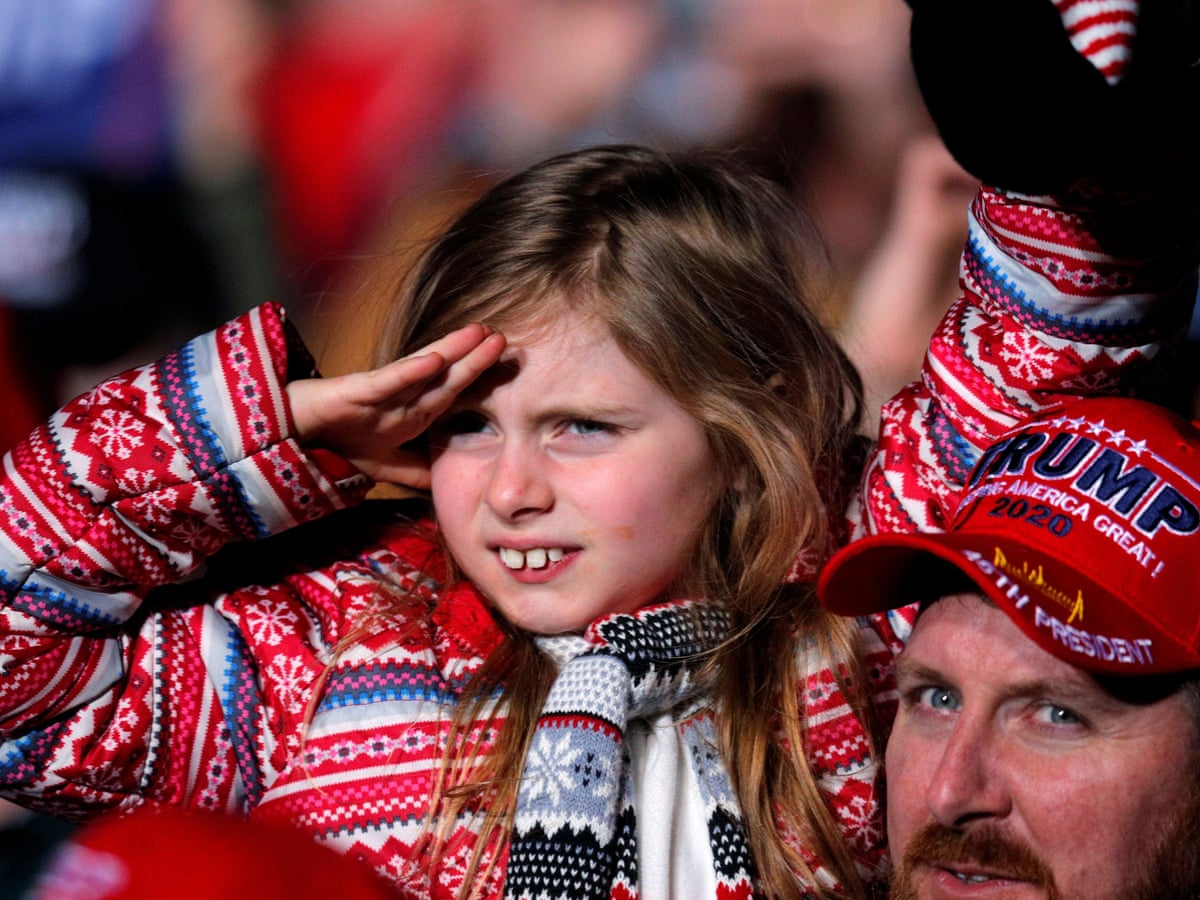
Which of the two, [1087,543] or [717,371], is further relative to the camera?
[717,371]

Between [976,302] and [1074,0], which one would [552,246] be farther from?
[1074,0]

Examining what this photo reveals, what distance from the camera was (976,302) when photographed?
53.7 inches

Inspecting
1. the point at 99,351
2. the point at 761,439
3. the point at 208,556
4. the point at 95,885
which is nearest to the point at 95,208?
the point at 99,351

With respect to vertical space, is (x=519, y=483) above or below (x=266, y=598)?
above

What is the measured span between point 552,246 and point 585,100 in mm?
1333

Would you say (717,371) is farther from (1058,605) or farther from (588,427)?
(1058,605)

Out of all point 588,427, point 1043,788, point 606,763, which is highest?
point 588,427

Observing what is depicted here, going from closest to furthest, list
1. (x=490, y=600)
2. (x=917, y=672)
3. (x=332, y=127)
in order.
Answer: (x=917, y=672)
(x=490, y=600)
(x=332, y=127)

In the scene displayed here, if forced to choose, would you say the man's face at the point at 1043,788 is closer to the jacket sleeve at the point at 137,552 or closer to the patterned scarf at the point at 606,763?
the patterned scarf at the point at 606,763

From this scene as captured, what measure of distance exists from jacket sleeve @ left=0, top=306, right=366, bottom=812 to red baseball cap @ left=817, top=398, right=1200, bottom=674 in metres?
0.55

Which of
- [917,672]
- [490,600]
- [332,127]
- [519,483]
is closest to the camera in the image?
[917,672]

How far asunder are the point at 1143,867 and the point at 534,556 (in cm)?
59

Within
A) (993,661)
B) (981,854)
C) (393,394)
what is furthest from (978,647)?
(393,394)

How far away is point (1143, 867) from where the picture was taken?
39.3 inches
